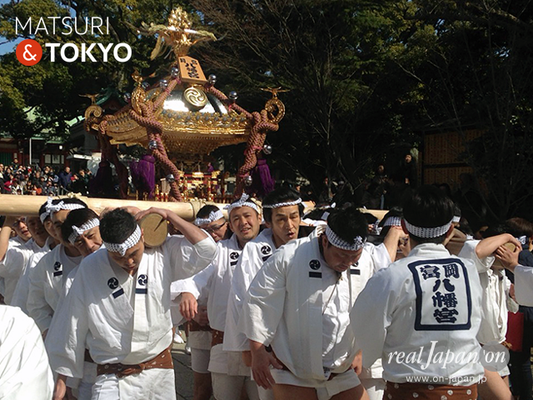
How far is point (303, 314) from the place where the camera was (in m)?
2.80

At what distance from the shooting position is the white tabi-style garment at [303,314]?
9.14ft

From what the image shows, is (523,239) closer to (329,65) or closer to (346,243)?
(346,243)

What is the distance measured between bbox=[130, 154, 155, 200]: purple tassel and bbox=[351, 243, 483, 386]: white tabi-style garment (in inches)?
202

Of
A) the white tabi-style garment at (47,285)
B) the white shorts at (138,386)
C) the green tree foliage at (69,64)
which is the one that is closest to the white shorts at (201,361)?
the white shorts at (138,386)

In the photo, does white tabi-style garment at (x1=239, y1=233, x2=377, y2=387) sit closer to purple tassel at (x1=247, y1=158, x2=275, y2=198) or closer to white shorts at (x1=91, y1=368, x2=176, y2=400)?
white shorts at (x1=91, y1=368, x2=176, y2=400)

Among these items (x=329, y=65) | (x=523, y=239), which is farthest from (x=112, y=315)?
(x=329, y=65)

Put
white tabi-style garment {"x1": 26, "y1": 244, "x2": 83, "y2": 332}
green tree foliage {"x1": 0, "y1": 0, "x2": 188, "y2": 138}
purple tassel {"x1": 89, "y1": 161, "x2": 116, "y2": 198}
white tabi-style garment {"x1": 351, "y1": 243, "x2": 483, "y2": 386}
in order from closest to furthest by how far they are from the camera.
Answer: white tabi-style garment {"x1": 351, "y1": 243, "x2": 483, "y2": 386}
white tabi-style garment {"x1": 26, "y1": 244, "x2": 83, "y2": 332}
purple tassel {"x1": 89, "y1": 161, "x2": 116, "y2": 198}
green tree foliage {"x1": 0, "y1": 0, "x2": 188, "y2": 138}

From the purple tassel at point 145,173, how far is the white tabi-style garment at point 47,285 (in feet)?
12.5

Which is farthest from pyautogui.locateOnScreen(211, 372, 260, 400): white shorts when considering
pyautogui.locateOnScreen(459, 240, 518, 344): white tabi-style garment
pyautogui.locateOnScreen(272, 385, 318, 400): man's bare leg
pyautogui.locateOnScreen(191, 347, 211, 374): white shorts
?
pyautogui.locateOnScreen(459, 240, 518, 344): white tabi-style garment

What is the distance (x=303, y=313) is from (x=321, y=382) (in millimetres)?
354

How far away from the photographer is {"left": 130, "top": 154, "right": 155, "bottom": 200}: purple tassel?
23.4 ft

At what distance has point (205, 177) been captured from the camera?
8.20 metres

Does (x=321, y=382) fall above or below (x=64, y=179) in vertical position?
below

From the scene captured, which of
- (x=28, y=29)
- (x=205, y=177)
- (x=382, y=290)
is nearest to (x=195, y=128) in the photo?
(x=205, y=177)
